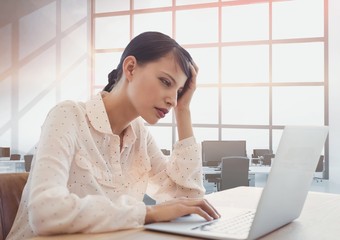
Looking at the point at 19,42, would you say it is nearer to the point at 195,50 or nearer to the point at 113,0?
the point at 113,0

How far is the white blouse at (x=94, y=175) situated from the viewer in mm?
1012

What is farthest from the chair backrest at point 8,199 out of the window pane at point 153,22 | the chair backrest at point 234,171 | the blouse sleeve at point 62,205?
the window pane at point 153,22

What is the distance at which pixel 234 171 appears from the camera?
19.5 feet

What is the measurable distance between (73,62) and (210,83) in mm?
2735

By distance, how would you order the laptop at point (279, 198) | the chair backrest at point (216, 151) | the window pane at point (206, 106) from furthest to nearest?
the window pane at point (206, 106) → the chair backrest at point (216, 151) → the laptop at point (279, 198)

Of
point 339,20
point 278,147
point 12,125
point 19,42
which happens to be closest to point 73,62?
point 19,42

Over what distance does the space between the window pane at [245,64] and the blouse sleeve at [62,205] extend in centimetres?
697

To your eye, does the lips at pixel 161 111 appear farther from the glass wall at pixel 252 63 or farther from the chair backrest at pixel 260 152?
the chair backrest at pixel 260 152

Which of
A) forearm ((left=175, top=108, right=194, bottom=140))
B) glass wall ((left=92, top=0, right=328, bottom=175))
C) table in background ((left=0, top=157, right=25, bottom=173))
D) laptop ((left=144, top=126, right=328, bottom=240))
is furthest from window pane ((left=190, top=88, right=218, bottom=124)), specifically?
laptop ((left=144, top=126, right=328, bottom=240))

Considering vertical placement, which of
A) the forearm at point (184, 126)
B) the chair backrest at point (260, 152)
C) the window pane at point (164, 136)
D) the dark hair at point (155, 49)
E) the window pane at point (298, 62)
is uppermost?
the window pane at point (298, 62)

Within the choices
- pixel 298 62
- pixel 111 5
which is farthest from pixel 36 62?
pixel 298 62

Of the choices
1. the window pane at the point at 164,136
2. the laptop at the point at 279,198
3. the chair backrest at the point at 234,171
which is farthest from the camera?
the window pane at the point at 164,136

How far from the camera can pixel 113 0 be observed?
903 cm

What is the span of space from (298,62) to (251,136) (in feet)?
4.93
